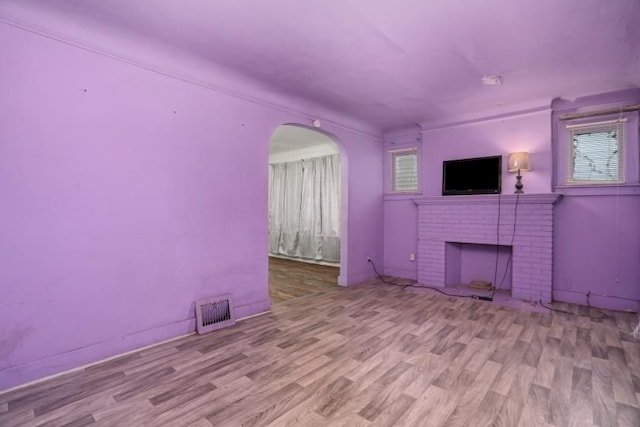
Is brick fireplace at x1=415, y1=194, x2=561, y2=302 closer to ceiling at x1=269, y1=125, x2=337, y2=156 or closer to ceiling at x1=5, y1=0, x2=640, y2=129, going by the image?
ceiling at x1=5, y1=0, x2=640, y2=129

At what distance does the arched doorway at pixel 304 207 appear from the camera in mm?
6062

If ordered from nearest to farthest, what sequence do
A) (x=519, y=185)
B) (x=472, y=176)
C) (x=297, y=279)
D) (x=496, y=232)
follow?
(x=519, y=185) < (x=496, y=232) < (x=472, y=176) < (x=297, y=279)

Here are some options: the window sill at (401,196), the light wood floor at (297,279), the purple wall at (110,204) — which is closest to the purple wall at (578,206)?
the window sill at (401,196)

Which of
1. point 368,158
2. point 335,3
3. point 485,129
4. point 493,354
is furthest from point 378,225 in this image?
point 335,3

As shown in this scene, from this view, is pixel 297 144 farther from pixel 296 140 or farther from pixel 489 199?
pixel 489 199

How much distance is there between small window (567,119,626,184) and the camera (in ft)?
12.3

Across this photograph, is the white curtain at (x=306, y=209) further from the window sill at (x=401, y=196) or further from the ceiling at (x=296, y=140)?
the window sill at (x=401, y=196)

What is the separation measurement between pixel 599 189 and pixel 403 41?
3.19m

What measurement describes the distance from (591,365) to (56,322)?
400 centimetres

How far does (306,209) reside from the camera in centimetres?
714

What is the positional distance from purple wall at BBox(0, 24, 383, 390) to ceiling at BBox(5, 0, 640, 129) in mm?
457

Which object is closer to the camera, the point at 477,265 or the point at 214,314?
the point at 214,314

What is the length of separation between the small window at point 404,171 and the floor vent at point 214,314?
11.7 feet

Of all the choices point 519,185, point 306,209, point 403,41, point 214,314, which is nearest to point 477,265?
point 519,185
